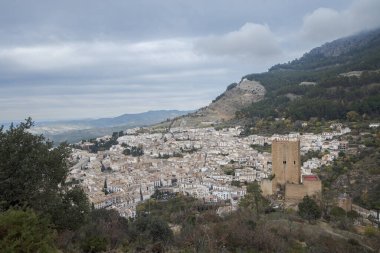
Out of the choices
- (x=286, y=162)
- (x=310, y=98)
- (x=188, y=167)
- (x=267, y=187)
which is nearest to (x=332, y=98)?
(x=310, y=98)

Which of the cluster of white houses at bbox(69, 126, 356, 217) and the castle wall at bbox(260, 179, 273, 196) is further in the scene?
the cluster of white houses at bbox(69, 126, 356, 217)

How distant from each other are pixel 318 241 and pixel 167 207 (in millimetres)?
Answer: 13208

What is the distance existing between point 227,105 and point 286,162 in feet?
224

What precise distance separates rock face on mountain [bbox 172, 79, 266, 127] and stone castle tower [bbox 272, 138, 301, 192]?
56.5 m

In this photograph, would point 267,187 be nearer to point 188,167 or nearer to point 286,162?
point 286,162

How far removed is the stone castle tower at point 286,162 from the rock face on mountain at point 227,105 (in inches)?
2224

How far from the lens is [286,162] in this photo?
22.2m

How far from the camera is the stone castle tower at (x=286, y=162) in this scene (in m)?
22.1

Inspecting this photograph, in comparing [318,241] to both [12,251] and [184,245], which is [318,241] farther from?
[12,251]

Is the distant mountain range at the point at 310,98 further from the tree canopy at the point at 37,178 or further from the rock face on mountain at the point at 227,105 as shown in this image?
the tree canopy at the point at 37,178

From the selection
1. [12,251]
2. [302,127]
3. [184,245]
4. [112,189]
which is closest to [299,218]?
[184,245]

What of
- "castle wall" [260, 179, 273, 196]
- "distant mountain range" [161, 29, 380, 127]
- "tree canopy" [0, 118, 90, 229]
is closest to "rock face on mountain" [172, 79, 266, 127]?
"distant mountain range" [161, 29, 380, 127]

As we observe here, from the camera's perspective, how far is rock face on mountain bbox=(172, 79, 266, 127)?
83625 mm

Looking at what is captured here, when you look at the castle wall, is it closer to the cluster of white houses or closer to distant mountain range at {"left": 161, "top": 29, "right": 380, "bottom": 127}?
the cluster of white houses
